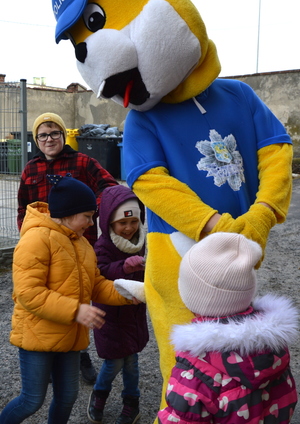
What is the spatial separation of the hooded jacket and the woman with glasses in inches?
77.2

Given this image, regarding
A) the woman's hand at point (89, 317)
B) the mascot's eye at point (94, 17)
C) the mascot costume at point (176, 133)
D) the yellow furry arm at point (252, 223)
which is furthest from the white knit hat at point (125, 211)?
the mascot's eye at point (94, 17)

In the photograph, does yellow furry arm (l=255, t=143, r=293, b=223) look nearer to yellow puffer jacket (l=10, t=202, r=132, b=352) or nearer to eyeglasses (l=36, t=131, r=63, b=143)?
yellow puffer jacket (l=10, t=202, r=132, b=352)

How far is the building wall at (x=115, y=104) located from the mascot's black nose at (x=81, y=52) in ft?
43.1

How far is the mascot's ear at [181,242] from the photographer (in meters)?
2.18

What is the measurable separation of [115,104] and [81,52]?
48.8 ft

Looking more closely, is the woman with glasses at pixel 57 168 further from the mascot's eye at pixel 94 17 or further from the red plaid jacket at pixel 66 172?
the mascot's eye at pixel 94 17

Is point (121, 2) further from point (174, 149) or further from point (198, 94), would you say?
point (174, 149)

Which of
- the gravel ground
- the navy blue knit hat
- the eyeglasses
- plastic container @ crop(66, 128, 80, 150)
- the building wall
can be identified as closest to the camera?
the navy blue knit hat

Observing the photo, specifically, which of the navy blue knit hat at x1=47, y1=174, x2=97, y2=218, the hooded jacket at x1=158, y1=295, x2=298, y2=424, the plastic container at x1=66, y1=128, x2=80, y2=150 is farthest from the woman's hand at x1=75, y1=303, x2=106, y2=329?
the plastic container at x1=66, y1=128, x2=80, y2=150

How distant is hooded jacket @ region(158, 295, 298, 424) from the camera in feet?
5.40

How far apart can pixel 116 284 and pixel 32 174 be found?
4.71 feet

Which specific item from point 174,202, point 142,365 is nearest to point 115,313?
point 142,365

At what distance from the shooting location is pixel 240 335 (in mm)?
1668

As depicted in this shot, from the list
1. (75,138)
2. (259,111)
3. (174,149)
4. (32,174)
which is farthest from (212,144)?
(75,138)
